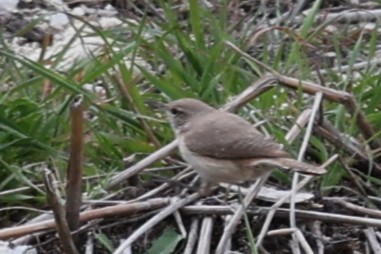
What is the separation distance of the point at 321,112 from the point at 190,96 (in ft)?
2.02

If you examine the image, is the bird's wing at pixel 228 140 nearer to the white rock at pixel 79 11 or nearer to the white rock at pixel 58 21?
the white rock at pixel 58 21

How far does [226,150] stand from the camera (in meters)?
4.52

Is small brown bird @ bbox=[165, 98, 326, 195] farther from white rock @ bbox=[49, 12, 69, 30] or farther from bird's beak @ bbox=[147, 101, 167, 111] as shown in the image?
white rock @ bbox=[49, 12, 69, 30]

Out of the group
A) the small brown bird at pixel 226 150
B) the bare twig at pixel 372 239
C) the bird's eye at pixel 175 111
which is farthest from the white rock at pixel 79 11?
the bare twig at pixel 372 239

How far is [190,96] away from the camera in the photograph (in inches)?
204

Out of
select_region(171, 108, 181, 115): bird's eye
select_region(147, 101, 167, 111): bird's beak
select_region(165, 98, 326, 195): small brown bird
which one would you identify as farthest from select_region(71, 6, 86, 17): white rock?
select_region(165, 98, 326, 195): small brown bird

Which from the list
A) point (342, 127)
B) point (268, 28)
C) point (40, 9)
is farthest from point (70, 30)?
point (342, 127)

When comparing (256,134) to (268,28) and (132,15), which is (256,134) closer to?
(268,28)

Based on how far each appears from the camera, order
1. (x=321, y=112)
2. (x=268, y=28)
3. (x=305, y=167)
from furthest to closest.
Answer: (x=268, y=28), (x=321, y=112), (x=305, y=167)

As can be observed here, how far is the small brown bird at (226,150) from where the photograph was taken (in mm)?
4395

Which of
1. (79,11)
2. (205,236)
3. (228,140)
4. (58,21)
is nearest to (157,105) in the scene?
(228,140)

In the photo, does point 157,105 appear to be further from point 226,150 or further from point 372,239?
point 372,239

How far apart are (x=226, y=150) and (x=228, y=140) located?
0.11 feet

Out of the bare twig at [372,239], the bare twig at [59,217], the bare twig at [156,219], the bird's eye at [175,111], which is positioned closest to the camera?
the bare twig at [59,217]
